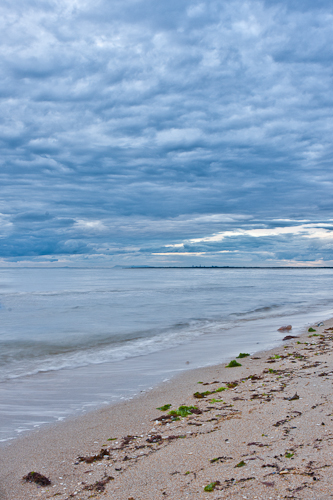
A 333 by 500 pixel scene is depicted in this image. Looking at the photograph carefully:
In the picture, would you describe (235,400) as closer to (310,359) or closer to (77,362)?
(310,359)

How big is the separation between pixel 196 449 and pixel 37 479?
1726 mm

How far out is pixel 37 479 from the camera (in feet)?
11.6

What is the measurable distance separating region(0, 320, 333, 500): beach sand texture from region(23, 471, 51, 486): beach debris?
0.18ft

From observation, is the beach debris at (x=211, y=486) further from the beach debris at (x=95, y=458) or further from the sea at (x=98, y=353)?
the sea at (x=98, y=353)

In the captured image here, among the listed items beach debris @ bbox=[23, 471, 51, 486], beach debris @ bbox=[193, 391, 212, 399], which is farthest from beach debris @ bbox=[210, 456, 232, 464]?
beach debris @ bbox=[193, 391, 212, 399]

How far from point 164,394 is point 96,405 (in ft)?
4.19

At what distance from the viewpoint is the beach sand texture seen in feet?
9.66

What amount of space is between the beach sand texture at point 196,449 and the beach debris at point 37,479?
0.18ft

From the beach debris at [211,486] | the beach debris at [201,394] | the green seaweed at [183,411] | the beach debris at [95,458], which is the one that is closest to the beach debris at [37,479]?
the beach debris at [95,458]

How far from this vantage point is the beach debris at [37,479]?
3.49 meters

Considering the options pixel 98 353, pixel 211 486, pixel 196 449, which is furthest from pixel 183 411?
pixel 98 353

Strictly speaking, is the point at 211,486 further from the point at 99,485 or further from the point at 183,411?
the point at 183,411

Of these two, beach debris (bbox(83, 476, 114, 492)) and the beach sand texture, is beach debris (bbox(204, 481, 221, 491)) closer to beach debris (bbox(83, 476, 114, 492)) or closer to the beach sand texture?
the beach sand texture

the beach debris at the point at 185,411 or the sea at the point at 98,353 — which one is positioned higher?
the beach debris at the point at 185,411
